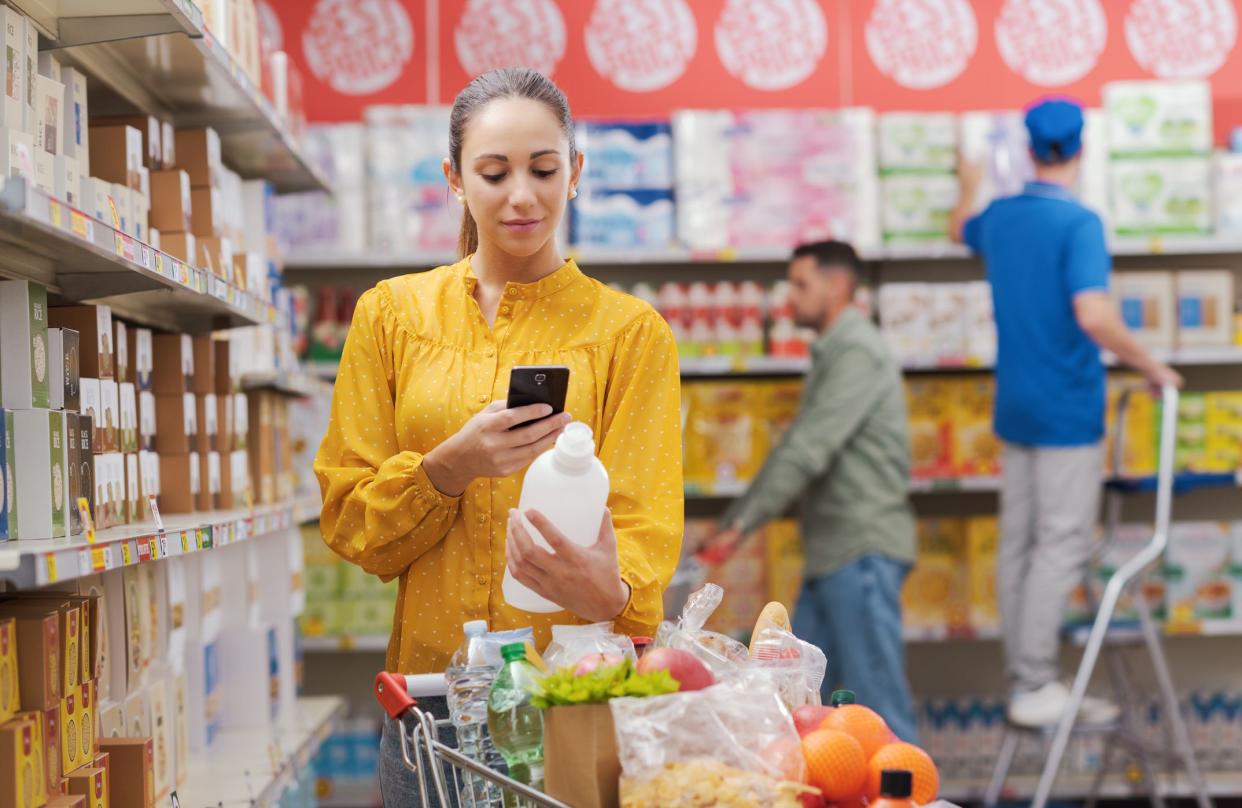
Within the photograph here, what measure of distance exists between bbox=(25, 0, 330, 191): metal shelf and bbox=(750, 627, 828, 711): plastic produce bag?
1.50m

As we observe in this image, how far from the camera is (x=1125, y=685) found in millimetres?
5090

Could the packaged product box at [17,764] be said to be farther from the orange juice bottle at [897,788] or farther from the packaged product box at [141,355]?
the orange juice bottle at [897,788]

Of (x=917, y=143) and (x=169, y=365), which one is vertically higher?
(x=917, y=143)

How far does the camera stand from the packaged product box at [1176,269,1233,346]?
5.33 m

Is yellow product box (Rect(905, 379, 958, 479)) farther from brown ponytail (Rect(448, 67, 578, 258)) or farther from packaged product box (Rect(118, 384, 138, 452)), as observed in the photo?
brown ponytail (Rect(448, 67, 578, 258))

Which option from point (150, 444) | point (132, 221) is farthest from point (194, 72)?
point (150, 444)

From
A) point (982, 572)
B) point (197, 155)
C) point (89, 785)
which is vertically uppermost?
point (197, 155)

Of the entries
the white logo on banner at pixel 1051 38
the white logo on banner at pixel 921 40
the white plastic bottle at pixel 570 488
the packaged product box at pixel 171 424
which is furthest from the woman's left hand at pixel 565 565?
the white logo on banner at pixel 1051 38

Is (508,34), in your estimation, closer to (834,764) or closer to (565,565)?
(565,565)

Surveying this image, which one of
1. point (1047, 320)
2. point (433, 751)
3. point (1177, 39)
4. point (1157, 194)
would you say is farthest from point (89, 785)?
point (1177, 39)

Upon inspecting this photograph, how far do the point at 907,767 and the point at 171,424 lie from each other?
2032mm

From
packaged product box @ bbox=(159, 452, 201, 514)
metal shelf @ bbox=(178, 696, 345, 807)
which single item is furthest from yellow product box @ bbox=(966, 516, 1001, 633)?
packaged product box @ bbox=(159, 452, 201, 514)

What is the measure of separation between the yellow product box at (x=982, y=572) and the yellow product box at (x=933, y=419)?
0.80 ft

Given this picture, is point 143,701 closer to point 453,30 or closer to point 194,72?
point 194,72
